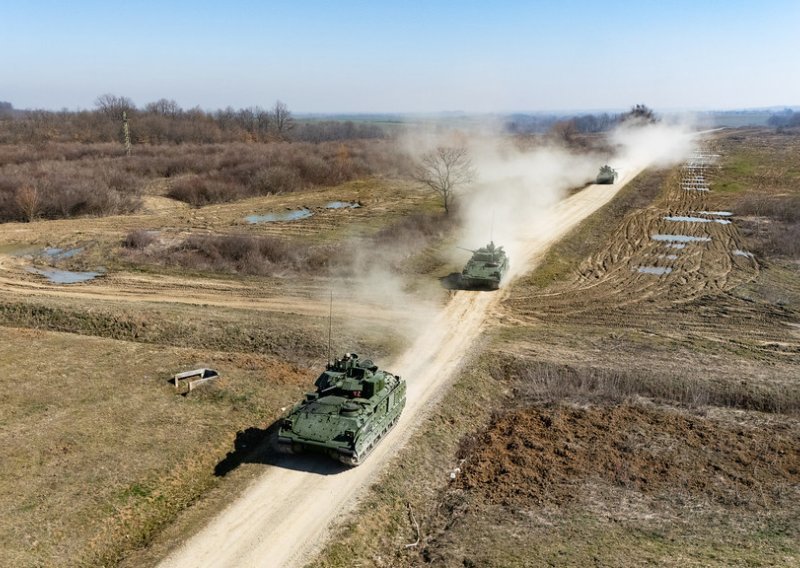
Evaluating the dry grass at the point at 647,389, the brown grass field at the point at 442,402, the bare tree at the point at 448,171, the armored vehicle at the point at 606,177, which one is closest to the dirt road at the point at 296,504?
the brown grass field at the point at 442,402

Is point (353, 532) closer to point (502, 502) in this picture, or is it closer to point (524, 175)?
point (502, 502)

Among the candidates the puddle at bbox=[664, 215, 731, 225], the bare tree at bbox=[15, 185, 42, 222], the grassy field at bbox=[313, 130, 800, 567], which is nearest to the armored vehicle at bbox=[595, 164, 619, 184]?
the puddle at bbox=[664, 215, 731, 225]

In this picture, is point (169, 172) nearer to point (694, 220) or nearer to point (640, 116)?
point (694, 220)

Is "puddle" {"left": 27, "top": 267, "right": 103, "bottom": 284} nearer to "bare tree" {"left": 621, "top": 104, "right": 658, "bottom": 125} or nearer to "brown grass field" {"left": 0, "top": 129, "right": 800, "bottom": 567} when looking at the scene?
"brown grass field" {"left": 0, "top": 129, "right": 800, "bottom": 567}

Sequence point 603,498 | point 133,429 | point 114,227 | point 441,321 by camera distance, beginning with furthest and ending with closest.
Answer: point 114,227, point 441,321, point 133,429, point 603,498

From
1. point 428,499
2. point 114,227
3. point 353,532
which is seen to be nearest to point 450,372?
point 428,499
